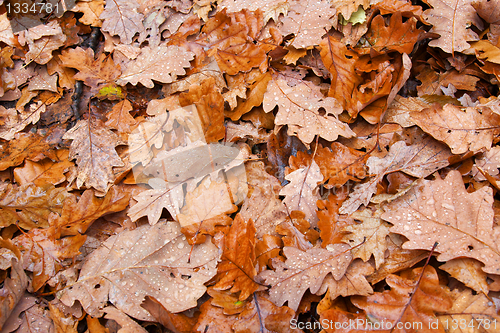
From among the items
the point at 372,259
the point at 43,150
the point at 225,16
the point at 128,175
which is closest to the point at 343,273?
the point at 372,259

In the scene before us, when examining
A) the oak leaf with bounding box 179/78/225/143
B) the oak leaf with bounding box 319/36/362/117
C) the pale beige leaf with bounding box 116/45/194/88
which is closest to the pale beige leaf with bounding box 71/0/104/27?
the pale beige leaf with bounding box 116/45/194/88

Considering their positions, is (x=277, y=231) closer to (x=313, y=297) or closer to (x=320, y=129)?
(x=313, y=297)

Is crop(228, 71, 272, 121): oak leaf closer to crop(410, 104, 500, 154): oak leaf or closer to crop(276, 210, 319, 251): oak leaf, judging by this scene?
crop(276, 210, 319, 251): oak leaf

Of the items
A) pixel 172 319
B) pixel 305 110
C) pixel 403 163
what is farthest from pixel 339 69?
pixel 172 319

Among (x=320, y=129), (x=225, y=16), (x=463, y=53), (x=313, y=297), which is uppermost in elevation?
(x=225, y=16)

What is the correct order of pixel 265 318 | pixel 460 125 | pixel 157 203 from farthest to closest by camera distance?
pixel 157 203, pixel 460 125, pixel 265 318

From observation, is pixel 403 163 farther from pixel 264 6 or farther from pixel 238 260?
pixel 264 6
